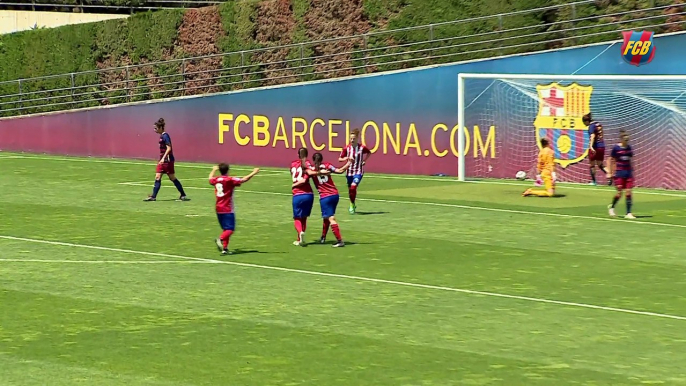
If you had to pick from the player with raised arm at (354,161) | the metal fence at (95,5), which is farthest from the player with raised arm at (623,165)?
the metal fence at (95,5)

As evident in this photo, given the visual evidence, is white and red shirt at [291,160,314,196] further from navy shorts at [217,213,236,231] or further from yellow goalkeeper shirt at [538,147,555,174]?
yellow goalkeeper shirt at [538,147,555,174]

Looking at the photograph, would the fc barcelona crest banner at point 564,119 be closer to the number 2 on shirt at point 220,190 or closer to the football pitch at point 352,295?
the football pitch at point 352,295

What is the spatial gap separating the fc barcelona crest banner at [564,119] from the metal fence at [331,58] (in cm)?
195

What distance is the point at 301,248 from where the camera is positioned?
68.8 feet

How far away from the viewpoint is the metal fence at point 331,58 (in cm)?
3491

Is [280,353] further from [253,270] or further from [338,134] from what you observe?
[338,134]

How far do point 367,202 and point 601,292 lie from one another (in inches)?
487

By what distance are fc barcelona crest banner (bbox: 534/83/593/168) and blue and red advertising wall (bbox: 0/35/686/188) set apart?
890 mm

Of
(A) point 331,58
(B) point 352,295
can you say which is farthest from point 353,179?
(A) point 331,58

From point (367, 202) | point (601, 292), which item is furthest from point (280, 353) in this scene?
point (367, 202)

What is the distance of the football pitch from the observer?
40.4 ft

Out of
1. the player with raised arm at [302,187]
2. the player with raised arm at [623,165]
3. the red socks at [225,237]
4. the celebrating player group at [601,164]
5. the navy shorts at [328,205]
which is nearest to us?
the red socks at [225,237]

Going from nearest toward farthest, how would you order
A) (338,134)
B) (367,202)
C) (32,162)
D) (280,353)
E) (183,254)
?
(280,353) → (183,254) → (367,202) → (338,134) → (32,162)

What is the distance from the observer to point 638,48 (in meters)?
32.4
